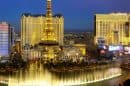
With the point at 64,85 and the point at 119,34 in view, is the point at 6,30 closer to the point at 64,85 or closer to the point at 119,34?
the point at 119,34

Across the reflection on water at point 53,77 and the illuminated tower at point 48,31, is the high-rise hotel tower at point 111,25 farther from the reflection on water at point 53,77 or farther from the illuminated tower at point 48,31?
the reflection on water at point 53,77

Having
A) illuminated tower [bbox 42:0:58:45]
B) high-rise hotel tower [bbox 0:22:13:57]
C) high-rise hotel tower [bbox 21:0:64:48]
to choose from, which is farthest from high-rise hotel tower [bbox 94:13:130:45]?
illuminated tower [bbox 42:0:58:45]

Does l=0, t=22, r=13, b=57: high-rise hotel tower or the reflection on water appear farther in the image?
l=0, t=22, r=13, b=57: high-rise hotel tower

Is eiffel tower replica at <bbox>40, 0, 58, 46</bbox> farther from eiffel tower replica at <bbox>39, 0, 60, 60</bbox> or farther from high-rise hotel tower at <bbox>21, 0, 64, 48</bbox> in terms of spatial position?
high-rise hotel tower at <bbox>21, 0, 64, 48</bbox>

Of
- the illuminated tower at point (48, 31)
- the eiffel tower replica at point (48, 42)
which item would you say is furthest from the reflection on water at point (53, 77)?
the illuminated tower at point (48, 31)

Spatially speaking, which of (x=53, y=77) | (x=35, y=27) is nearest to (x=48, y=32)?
(x=53, y=77)

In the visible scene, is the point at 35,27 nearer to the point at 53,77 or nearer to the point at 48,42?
the point at 48,42

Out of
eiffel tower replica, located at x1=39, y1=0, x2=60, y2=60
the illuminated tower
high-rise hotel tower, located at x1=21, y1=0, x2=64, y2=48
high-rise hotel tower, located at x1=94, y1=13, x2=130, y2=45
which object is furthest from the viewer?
high-rise hotel tower, located at x1=94, y1=13, x2=130, y2=45

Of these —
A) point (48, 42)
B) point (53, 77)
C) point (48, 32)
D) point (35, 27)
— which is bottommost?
point (53, 77)

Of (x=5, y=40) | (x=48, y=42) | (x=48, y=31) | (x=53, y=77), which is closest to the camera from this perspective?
(x=53, y=77)

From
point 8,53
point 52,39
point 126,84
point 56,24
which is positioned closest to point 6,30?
point 8,53
